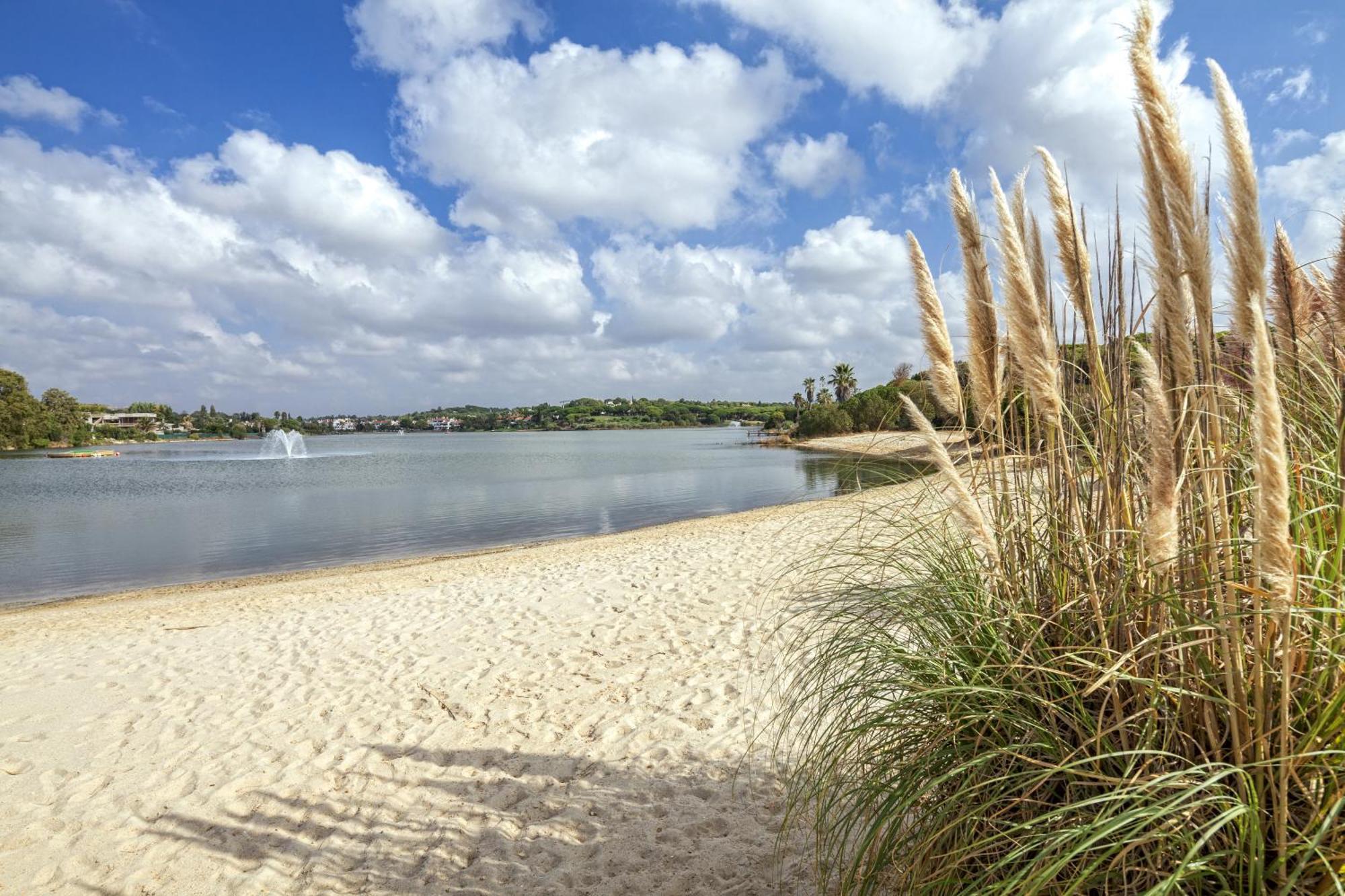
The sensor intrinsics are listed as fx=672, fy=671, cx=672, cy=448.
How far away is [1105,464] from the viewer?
217 cm

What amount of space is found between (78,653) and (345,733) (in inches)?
222

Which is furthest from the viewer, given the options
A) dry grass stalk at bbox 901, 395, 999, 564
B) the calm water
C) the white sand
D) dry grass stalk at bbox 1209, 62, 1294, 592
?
the calm water

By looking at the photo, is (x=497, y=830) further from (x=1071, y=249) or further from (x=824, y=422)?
(x=824, y=422)

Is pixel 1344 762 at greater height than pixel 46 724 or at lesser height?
greater

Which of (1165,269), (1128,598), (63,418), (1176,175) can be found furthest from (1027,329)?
(63,418)

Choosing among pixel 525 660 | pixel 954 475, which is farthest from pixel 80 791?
pixel 954 475

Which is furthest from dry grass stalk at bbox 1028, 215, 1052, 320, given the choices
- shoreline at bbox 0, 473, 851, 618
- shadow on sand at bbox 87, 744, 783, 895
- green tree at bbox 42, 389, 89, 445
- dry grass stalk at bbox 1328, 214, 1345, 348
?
green tree at bbox 42, 389, 89, 445

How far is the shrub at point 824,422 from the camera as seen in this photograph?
7544 centimetres

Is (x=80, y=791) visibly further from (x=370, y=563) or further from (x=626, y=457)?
(x=626, y=457)

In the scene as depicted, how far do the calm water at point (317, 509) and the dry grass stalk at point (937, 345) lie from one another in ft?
2.96

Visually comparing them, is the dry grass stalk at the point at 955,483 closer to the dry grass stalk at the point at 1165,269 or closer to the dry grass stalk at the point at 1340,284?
the dry grass stalk at the point at 1165,269

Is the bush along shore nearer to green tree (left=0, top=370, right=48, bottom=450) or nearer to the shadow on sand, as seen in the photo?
the shadow on sand

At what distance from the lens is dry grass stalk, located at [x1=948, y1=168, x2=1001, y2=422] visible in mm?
2311

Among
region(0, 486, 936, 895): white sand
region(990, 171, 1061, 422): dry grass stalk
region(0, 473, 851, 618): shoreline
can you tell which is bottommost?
region(0, 473, 851, 618): shoreline
